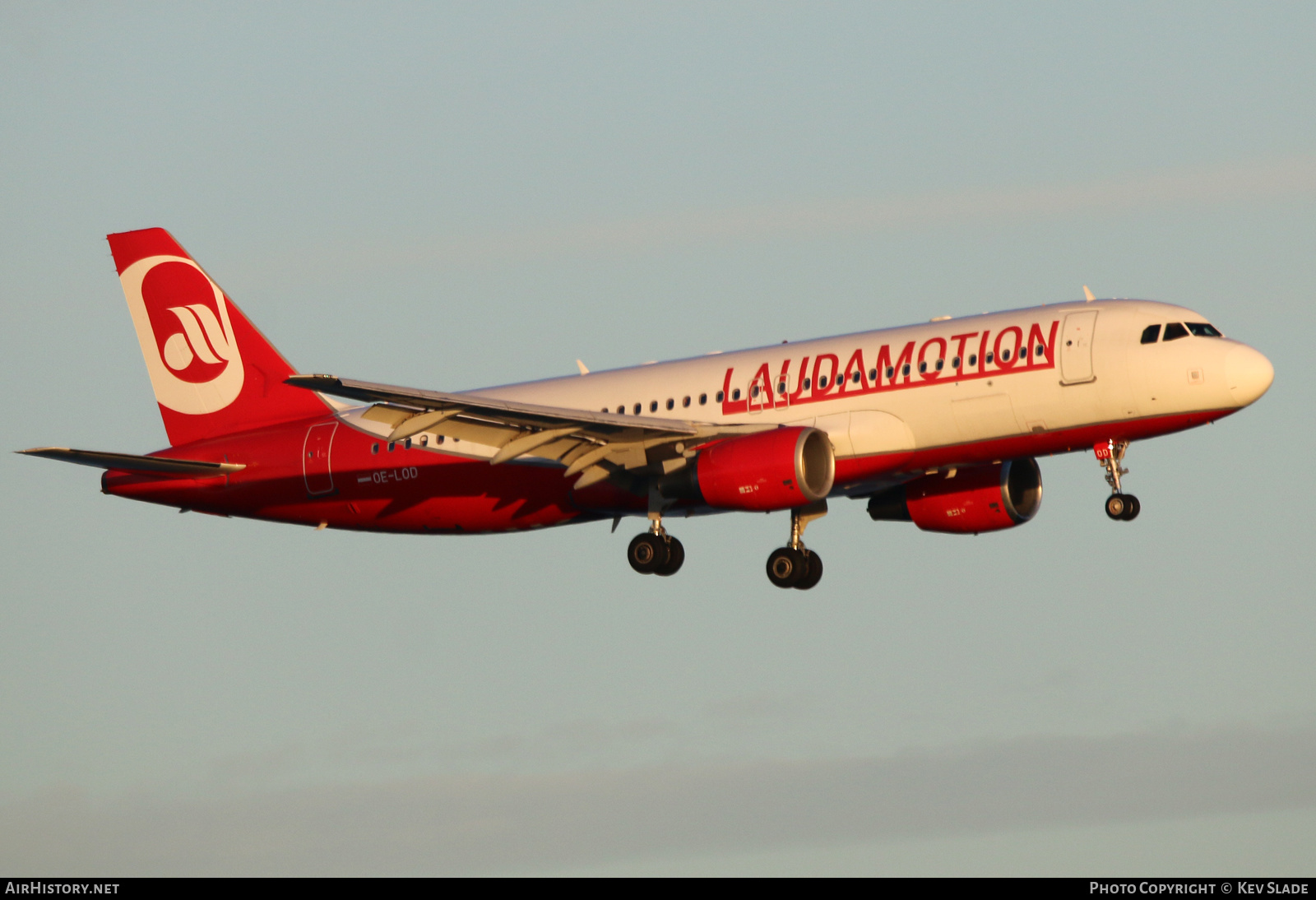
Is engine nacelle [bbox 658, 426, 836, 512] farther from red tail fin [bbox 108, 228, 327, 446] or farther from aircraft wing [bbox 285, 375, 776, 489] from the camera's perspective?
red tail fin [bbox 108, 228, 327, 446]

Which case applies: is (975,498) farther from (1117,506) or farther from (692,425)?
(692,425)

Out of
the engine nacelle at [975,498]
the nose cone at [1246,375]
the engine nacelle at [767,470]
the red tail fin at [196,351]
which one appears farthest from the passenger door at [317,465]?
the nose cone at [1246,375]

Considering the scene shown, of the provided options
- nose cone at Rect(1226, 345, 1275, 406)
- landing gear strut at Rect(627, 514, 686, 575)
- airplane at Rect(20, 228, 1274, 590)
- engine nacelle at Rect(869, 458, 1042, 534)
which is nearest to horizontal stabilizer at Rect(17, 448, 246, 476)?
airplane at Rect(20, 228, 1274, 590)

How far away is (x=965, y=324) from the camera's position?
47.3m

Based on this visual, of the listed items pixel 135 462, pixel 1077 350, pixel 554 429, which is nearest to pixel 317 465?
pixel 135 462

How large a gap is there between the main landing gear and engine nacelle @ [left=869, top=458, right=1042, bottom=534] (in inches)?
212

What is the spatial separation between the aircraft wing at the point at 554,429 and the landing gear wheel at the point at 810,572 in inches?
197

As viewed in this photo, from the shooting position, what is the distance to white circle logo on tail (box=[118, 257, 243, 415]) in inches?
2255

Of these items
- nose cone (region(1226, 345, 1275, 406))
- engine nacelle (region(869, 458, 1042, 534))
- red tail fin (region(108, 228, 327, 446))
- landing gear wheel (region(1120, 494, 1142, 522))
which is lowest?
landing gear wheel (region(1120, 494, 1142, 522))

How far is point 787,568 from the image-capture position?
51.4 metres

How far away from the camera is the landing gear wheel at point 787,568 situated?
51406 millimetres

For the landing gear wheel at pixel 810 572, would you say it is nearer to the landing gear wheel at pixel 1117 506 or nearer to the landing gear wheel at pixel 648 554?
the landing gear wheel at pixel 648 554

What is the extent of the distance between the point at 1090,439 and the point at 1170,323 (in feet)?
11.1

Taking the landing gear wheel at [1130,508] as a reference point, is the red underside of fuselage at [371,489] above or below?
above
